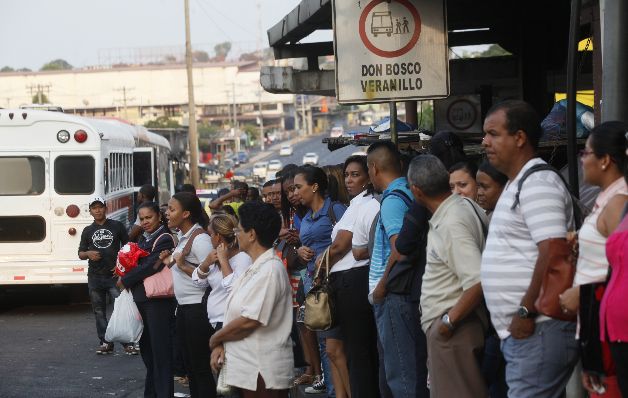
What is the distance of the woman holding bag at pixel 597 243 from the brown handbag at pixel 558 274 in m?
0.05

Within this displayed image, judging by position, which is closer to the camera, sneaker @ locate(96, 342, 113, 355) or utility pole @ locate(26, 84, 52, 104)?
sneaker @ locate(96, 342, 113, 355)

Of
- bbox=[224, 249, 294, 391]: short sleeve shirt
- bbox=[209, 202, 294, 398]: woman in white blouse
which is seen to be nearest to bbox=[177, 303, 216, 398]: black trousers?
bbox=[209, 202, 294, 398]: woman in white blouse

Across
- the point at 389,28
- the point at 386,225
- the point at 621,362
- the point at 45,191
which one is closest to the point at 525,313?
the point at 621,362

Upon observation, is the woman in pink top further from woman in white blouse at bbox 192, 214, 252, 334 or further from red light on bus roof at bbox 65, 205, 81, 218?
red light on bus roof at bbox 65, 205, 81, 218

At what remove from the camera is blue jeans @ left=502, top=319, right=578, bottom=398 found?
194 inches

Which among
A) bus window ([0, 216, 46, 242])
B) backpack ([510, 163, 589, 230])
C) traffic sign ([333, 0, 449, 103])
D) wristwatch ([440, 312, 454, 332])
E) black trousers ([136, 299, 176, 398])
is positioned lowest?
black trousers ([136, 299, 176, 398])

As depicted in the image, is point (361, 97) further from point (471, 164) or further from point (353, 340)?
point (353, 340)

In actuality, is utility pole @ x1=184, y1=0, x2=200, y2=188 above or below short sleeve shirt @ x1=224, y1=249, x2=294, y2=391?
above

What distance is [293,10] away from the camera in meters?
12.1

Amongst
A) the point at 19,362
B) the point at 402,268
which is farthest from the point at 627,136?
the point at 19,362

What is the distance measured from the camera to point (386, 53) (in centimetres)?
783

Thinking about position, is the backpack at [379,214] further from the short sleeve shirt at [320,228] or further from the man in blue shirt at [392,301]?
the short sleeve shirt at [320,228]

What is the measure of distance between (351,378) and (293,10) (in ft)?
17.8

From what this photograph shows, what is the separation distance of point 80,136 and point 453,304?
12313 millimetres
